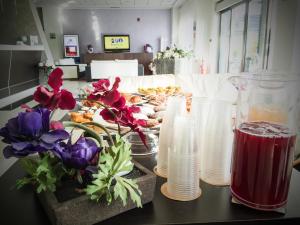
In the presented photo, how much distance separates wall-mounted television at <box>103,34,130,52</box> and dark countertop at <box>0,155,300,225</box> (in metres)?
9.64

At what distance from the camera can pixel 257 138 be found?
56cm

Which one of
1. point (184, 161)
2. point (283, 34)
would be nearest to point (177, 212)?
point (184, 161)

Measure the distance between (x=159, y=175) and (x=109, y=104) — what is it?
10.1 inches

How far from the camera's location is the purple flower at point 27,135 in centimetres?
46

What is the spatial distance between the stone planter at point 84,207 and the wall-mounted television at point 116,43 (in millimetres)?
9718

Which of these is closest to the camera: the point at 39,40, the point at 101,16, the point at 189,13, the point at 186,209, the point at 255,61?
the point at 186,209

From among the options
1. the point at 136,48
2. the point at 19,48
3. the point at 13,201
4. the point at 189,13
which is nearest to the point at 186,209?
the point at 13,201

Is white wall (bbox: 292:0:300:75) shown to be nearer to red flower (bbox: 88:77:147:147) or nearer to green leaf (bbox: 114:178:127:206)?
red flower (bbox: 88:77:147:147)

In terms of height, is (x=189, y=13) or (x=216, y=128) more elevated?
(x=189, y=13)

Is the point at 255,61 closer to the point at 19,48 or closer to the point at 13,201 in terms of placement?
the point at 19,48

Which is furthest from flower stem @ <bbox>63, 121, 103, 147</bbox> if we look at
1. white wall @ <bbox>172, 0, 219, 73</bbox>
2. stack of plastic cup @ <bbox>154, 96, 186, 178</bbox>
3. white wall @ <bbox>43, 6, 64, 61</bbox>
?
white wall @ <bbox>43, 6, 64, 61</bbox>

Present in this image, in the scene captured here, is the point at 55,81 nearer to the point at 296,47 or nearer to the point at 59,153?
the point at 59,153

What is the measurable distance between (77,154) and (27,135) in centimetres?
10

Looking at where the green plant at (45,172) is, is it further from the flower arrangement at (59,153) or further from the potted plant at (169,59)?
the potted plant at (169,59)
